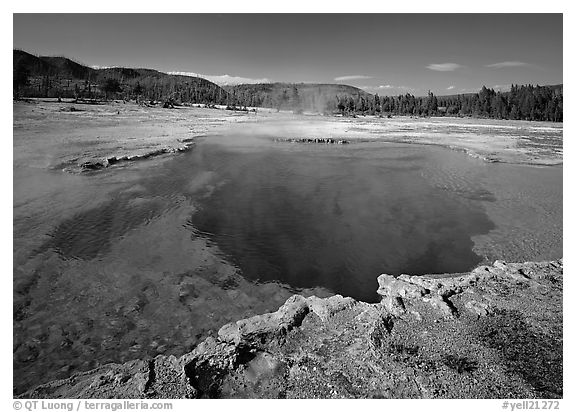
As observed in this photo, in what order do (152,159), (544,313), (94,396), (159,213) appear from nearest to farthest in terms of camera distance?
(94,396)
(544,313)
(159,213)
(152,159)

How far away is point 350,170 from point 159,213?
21.2ft

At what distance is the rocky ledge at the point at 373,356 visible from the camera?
279 cm

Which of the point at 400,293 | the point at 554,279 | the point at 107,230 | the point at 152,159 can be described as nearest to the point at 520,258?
the point at 554,279

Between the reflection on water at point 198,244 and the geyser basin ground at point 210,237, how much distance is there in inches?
1.0

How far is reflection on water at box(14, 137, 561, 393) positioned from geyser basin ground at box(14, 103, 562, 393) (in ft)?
0.08

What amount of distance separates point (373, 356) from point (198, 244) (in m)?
3.75

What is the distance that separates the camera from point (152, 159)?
11.6 meters

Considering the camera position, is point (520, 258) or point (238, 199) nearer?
point (520, 258)

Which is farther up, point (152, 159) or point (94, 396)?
point (152, 159)

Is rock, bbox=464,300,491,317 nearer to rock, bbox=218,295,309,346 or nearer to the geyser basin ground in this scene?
the geyser basin ground

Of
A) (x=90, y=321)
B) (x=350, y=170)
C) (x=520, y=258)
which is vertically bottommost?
(x=90, y=321)

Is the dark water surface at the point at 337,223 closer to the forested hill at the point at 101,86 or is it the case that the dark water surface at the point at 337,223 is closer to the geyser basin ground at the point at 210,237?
the geyser basin ground at the point at 210,237

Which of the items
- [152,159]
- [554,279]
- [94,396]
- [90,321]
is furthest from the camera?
[152,159]

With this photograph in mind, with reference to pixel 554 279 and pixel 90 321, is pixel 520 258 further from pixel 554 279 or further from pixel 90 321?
pixel 90 321
